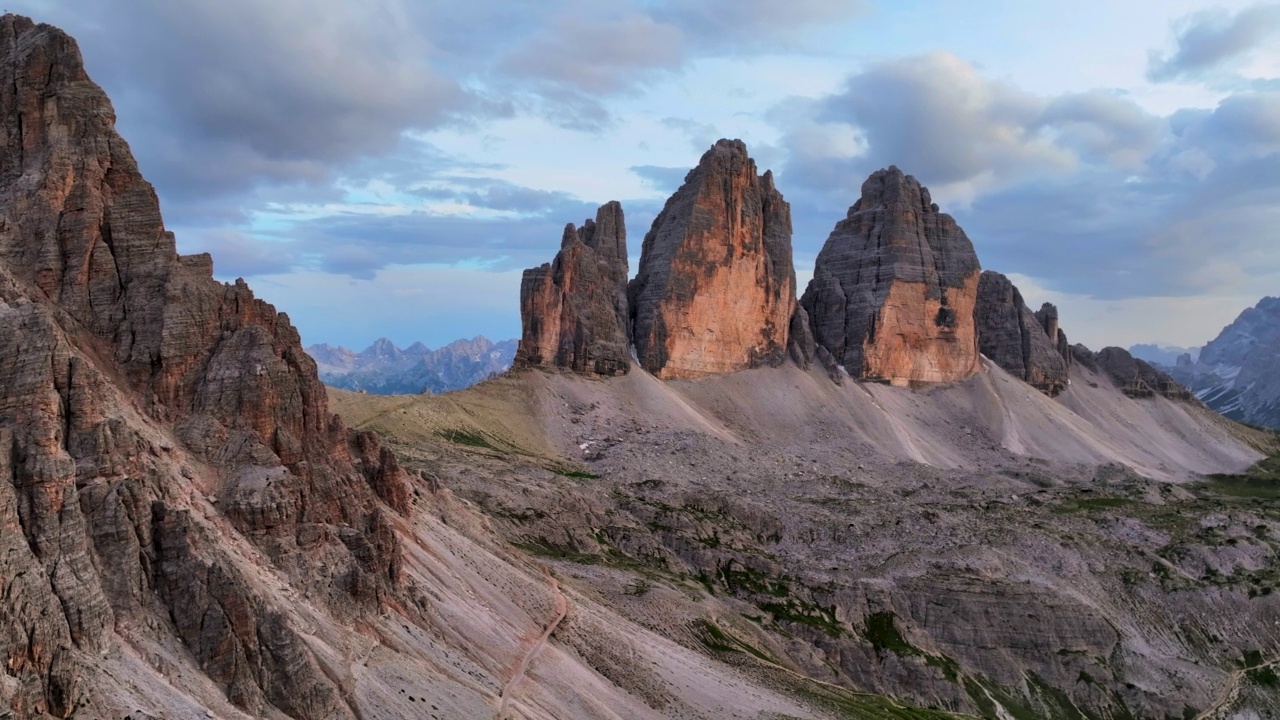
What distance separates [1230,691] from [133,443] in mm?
90515

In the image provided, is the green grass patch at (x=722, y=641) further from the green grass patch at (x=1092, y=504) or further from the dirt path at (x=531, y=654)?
the green grass patch at (x=1092, y=504)

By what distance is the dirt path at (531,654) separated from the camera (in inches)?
1834

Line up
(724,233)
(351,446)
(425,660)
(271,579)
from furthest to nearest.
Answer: (724,233) → (351,446) → (425,660) → (271,579)

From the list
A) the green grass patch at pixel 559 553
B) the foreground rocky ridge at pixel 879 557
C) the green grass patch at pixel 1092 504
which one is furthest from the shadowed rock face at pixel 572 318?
the green grass patch at pixel 559 553

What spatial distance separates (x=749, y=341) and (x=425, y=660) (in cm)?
14508

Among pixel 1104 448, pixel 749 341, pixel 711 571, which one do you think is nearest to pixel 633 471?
pixel 711 571

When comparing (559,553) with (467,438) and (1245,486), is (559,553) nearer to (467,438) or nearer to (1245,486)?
→ (467,438)

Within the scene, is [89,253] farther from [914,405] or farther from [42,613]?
[914,405]

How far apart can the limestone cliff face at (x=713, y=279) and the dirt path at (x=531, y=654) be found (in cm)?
11379

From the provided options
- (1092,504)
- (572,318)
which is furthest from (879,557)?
(572,318)

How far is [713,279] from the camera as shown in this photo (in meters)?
183

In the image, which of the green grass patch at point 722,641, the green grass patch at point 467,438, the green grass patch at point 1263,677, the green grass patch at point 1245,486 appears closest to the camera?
the green grass patch at point 722,641

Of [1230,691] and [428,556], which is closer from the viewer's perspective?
[428,556]

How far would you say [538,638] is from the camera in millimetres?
56438
